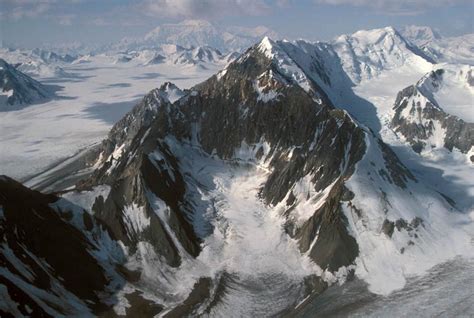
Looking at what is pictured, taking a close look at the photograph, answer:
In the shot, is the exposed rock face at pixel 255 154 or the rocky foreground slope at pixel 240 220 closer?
the rocky foreground slope at pixel 240 220

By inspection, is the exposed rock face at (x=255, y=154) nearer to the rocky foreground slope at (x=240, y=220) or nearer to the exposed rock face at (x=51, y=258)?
the rocky foreground slope at (x=240, y=220)

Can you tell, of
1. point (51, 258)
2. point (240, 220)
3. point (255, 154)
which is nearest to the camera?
point (51, 258)

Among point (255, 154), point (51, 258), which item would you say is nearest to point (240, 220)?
point (255, 154)

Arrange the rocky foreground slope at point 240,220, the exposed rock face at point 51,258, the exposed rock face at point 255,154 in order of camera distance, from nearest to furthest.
A: 1. the exposed rock face at point 51,258
2. the rocky foreground slope at point 240,220
3. the exposed rock face at point 255,154

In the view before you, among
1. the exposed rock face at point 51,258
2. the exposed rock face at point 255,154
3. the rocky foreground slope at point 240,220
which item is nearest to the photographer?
the exposed rock face at point 51,258

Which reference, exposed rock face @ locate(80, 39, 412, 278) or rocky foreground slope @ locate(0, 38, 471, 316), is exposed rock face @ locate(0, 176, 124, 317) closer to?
rocky foreground slope @ locate(0, 38, 471, 316)

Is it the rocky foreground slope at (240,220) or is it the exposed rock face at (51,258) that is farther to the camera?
the rocky foreground slope at (240,220)

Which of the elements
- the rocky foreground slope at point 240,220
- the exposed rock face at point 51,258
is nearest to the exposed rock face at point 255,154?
the rocky foreground slope at point 240,220

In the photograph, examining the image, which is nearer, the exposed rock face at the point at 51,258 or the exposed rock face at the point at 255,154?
the exposed rock face at the point at 51,258

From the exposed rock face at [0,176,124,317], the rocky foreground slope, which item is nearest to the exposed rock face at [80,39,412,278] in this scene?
the rocky foreground slope

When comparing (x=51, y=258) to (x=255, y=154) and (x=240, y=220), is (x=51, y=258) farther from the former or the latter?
(x=255, y=154)

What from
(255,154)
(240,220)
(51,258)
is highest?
(255,154)
